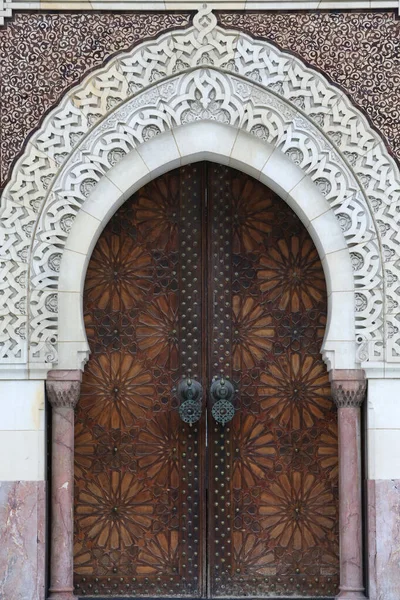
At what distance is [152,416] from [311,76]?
2062 millimetres

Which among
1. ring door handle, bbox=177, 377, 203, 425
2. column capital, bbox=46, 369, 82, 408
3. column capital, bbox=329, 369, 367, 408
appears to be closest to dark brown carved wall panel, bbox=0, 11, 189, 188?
column capital, bbox=46, 369, 82, 408

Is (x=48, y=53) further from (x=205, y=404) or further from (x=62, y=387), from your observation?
(x=205, y=404)

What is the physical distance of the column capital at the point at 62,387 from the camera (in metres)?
8.44

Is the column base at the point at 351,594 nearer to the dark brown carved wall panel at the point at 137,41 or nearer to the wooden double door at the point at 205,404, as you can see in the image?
the wooden double door at the point at 205,404

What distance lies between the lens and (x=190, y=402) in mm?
8711

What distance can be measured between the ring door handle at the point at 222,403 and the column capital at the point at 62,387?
30.5 inches

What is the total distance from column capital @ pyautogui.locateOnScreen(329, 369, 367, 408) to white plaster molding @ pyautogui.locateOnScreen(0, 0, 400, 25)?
6.47 feet

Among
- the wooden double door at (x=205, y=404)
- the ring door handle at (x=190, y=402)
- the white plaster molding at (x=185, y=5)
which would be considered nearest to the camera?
the white plaster molding at (x=185, y=5)

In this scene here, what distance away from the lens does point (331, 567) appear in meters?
8.81

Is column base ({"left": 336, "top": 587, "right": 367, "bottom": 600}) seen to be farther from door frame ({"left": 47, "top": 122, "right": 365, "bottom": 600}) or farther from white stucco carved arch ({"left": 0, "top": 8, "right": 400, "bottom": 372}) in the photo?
white stucco carved arch ({"left": 0, "top": 8, "right": 400, "bottom": 372})

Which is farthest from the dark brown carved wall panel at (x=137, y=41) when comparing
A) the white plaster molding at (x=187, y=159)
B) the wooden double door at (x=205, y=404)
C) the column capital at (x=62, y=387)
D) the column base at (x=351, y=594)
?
the column base at (x=351, y=594)

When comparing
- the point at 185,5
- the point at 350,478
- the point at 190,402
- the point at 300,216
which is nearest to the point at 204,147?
the point at 300,216

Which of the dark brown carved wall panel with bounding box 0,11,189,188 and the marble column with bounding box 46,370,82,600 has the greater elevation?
the dark brown carved wall panel with bounding box 0,11,189,188

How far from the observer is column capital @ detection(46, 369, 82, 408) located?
8.44 m
